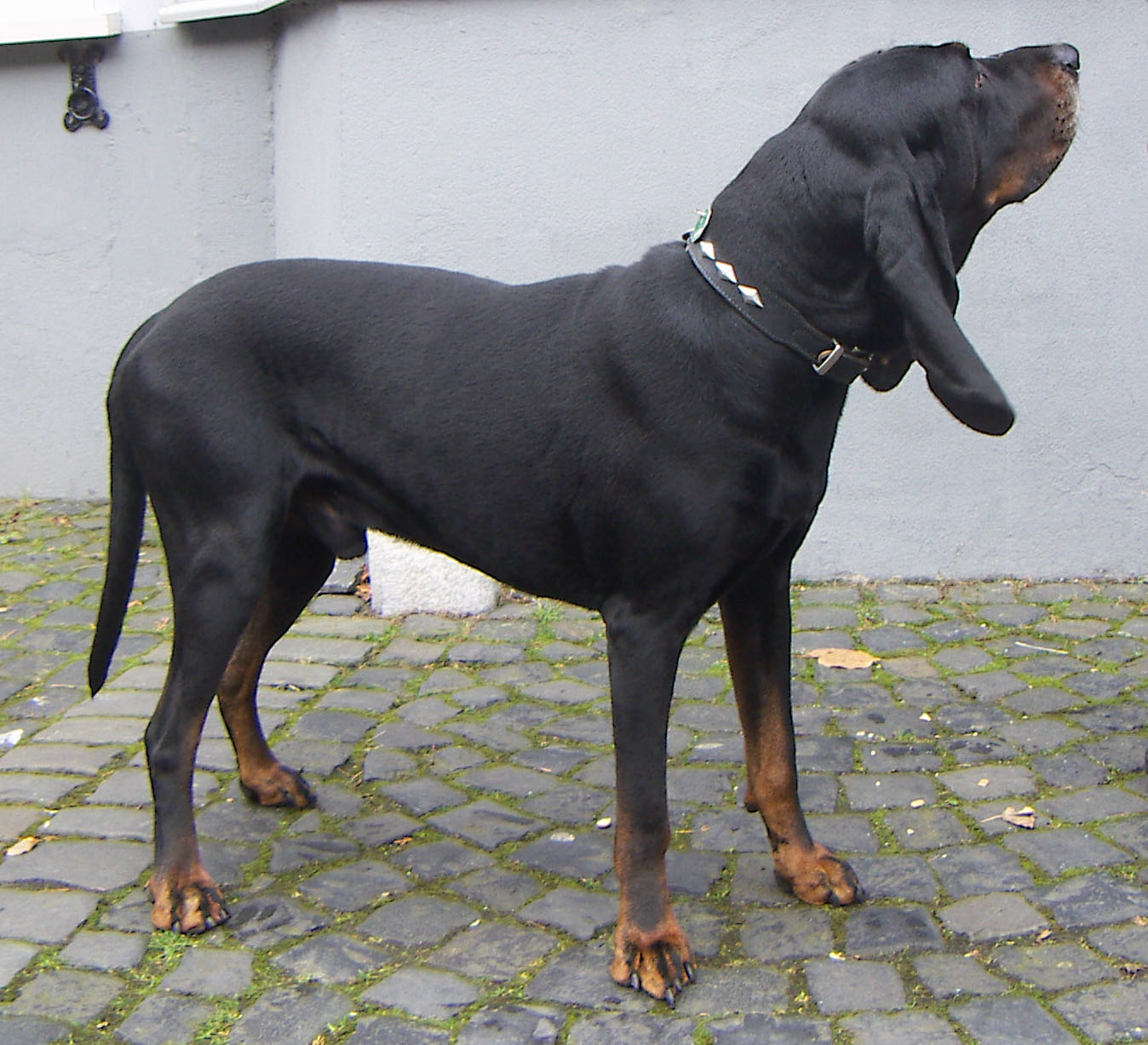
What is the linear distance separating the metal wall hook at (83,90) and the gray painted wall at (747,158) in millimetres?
1350

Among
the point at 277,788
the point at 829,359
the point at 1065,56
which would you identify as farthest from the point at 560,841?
the point at 1065,56

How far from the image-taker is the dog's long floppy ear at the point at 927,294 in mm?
2502

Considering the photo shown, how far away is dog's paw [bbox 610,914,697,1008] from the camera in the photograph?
2.80 m

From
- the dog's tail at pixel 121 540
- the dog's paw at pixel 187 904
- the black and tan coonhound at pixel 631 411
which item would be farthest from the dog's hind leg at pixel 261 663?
the dog's paw at pixel 187 904

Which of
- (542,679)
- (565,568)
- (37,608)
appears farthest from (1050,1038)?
(37,608)

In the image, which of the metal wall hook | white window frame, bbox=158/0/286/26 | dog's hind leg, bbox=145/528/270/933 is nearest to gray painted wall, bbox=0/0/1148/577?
white window frame, bbox=158/0/286/26

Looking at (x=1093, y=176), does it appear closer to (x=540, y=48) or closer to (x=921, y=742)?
(x=540, y=48)

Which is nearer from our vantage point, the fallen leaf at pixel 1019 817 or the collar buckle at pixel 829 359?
the collar buckle at pixel 829 359

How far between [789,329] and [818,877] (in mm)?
1309

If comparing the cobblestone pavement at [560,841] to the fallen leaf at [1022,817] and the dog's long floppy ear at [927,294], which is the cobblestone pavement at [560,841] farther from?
the dog's long floppy ear at [927,294]

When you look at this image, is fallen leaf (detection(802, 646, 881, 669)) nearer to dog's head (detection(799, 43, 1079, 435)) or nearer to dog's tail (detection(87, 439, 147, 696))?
dog's head (detection(799, 43, 1079, 435))

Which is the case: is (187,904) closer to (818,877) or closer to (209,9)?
(818,877)

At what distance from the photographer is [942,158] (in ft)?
8.64

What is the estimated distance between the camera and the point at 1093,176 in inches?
209
